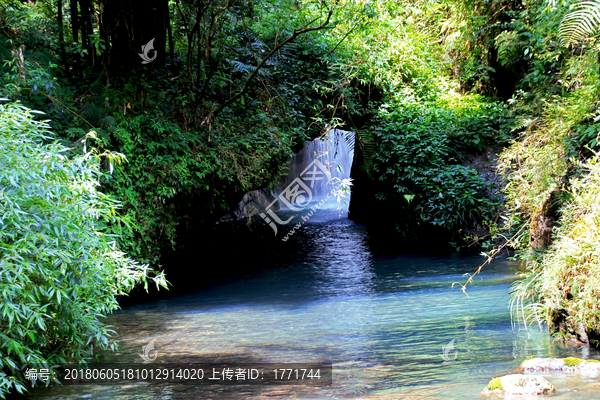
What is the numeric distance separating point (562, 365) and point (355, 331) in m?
2.42

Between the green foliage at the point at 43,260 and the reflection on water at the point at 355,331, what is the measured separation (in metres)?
0.61

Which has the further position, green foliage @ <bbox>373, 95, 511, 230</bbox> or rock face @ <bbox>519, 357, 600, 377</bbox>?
green foliage @ <bbox>373, 95, 511, 230</bbox>

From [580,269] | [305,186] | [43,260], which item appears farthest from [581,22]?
[305,186]

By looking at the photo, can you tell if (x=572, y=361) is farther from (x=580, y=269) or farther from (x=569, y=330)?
(x=580, y=269)

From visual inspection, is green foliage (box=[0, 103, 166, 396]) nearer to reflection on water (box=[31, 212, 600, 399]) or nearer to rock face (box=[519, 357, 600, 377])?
reflection on water (box=[31, 212, 600, 399])

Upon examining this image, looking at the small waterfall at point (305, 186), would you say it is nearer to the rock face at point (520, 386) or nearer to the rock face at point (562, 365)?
the rock face at point (562, 365)

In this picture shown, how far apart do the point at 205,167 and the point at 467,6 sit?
31.0 feet

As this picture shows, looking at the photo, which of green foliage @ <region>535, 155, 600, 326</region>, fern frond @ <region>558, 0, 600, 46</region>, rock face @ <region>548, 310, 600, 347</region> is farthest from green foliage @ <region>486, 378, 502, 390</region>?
fern frond @ <region>558, 0, 600, 46</region>

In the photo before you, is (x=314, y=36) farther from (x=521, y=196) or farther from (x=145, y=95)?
(x=521, y=196)

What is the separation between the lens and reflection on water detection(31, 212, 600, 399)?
4.34 metres

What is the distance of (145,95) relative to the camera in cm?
835

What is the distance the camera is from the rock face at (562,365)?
425 centimetres

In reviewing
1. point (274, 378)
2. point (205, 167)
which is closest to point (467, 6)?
point (205, 167)

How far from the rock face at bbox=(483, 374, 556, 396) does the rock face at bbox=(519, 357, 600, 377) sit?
0.51m
